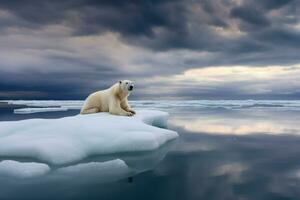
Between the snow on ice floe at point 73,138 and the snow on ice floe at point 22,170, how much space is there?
472 mm

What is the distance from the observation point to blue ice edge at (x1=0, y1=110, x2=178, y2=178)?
4.77 metres

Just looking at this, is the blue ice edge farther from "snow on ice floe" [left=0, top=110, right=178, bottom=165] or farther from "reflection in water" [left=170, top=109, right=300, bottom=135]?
"reflection in water" [left=170, top=109, right=300, bottom=135]

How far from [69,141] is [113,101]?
3.14 m

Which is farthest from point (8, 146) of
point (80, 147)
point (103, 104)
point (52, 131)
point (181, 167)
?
point (103, 104)

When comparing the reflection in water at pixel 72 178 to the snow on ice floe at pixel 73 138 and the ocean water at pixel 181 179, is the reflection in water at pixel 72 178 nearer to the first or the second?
the ocean water at pixel 181 179

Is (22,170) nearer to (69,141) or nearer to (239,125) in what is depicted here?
(69,141)

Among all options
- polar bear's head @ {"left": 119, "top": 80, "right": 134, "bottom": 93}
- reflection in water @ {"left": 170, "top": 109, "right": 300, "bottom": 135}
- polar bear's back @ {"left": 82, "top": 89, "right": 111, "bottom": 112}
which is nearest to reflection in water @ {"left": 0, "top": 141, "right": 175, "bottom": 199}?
polar bear's head @ {"left": 119, "top": 80, "right": 134, "bottom": 93}

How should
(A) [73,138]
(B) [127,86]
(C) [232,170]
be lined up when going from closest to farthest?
(C) [232,170] → (A) [73,138] → (B) [127,86]

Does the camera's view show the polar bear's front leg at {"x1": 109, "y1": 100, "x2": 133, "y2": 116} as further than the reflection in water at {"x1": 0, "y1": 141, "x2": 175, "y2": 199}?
Yes

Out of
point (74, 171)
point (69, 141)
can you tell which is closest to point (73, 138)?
point (69, 141)

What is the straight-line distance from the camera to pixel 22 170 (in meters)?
4.46

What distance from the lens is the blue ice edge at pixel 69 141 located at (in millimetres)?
4766

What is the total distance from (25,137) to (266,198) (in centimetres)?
439

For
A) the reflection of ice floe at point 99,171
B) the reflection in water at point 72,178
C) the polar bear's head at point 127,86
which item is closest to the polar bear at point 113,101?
the polar bear's head at point 127,86
